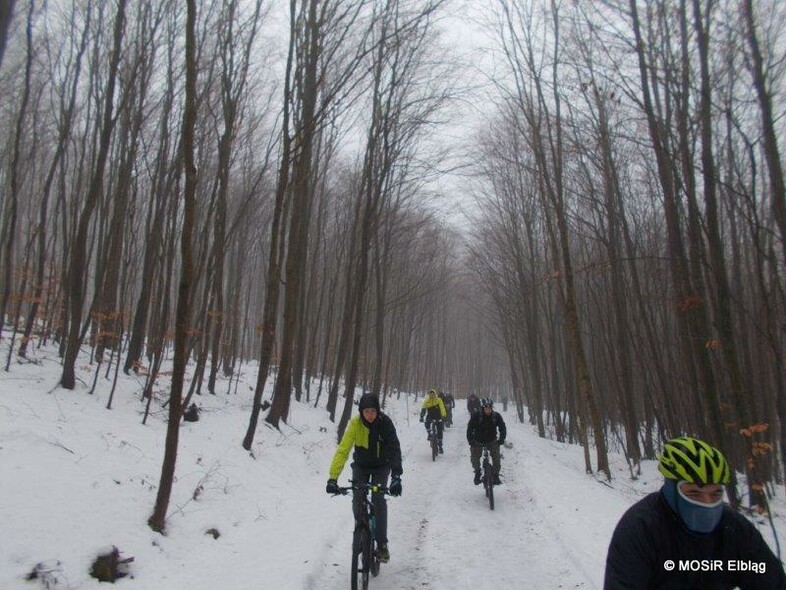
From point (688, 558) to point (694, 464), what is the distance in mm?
412

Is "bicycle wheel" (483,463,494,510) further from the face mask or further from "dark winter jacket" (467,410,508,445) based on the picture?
the face mask

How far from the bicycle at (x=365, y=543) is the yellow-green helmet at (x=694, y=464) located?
11.6 ft

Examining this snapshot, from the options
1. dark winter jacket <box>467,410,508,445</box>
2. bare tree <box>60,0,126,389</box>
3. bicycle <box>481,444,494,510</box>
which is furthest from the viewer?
dark winter jacket <box>467,410,508,445</box>

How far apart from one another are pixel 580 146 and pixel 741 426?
679 centimetres

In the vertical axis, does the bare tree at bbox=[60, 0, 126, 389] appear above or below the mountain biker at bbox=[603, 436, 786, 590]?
above

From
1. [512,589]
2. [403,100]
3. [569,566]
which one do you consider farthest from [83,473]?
[403,100]

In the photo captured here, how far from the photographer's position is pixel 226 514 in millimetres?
7016

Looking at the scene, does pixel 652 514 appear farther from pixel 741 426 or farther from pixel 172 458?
pixel 741 426

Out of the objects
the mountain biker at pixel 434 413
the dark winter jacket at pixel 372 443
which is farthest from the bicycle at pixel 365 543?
the mountain biker at pixel 434 413

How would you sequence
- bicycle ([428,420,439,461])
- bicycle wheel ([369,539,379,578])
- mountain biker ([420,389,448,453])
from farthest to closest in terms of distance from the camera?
mountain biker ([420,389,448,453]) < bicycle ([428,420,439,461]) < bicycle wheel ([369,539,379,578])

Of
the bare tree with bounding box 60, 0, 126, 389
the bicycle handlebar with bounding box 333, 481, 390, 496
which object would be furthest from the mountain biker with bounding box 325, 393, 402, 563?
the bare tree with bounding box 60, 0, 126, 389

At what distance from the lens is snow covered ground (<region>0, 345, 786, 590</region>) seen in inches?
196

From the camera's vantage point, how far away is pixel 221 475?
8.13 meters

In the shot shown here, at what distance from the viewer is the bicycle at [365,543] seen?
498 cm
